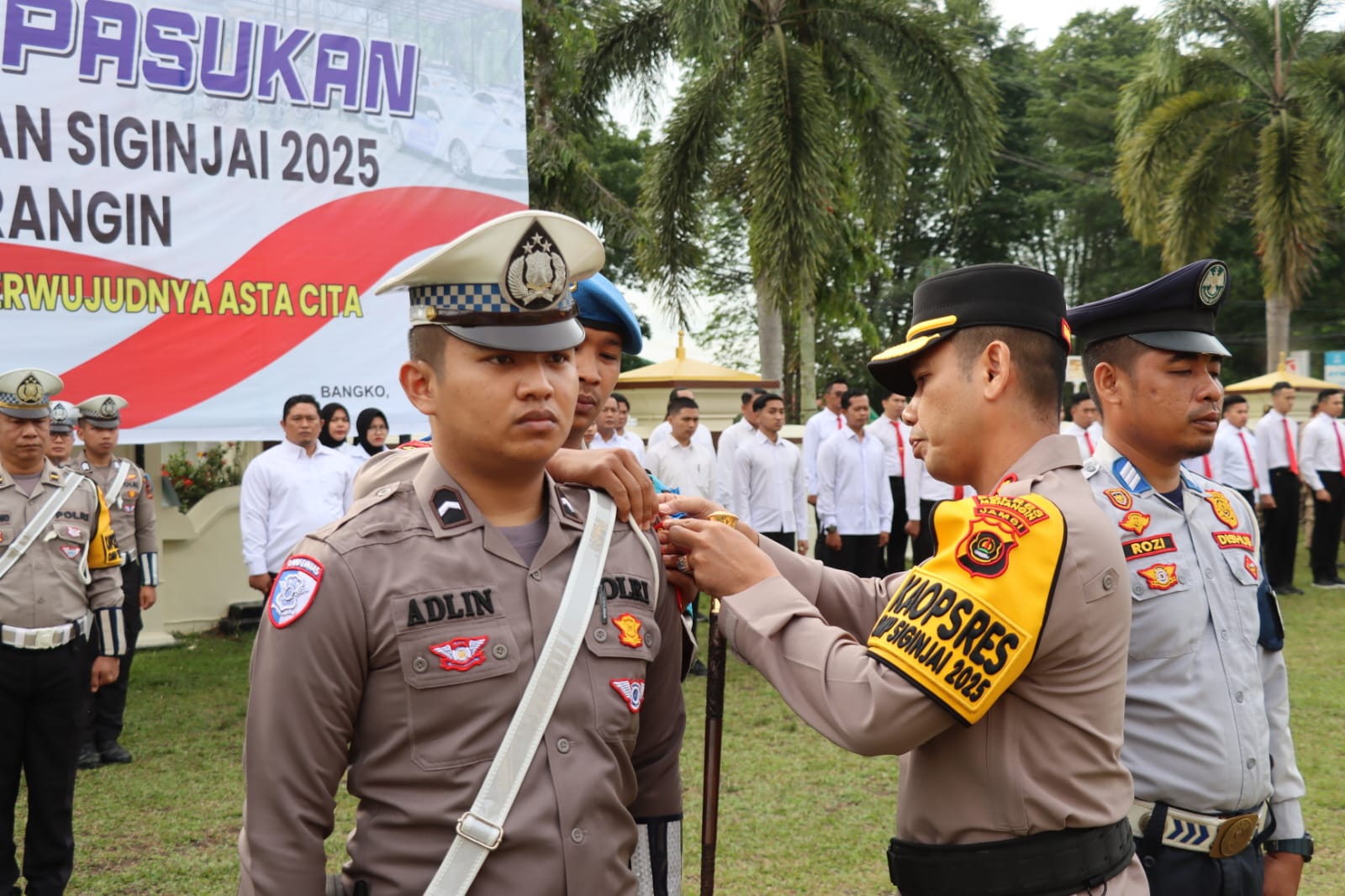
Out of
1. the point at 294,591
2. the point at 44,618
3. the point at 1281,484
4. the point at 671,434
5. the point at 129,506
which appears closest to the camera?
the point at 294,591

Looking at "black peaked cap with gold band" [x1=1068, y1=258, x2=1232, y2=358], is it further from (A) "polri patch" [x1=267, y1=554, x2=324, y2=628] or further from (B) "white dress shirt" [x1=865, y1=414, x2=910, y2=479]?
(B) "white dress shirt" [x1=865, y1=414, x2=910, y2=479]

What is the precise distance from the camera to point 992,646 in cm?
189

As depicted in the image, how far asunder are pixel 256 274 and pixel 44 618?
A: 2.83 meters

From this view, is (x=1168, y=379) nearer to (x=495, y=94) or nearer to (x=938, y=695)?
(x=938, y=695)

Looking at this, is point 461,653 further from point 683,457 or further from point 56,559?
point 683,457

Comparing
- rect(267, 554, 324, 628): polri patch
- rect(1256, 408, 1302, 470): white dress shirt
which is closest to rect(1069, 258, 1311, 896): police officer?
rect(267, 554, 324, 628): polri patch

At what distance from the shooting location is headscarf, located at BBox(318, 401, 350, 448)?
8148 millimetres

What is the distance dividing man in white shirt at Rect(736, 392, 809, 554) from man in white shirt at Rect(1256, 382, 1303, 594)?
571 centimetres

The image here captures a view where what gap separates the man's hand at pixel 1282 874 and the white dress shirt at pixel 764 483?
7155 mm

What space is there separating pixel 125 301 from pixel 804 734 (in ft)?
15.5

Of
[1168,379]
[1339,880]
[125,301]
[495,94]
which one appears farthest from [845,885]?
[495,94]

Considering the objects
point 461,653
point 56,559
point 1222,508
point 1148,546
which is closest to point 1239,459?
point 1222,508

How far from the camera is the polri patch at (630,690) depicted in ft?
6.31

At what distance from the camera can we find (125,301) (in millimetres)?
6750
